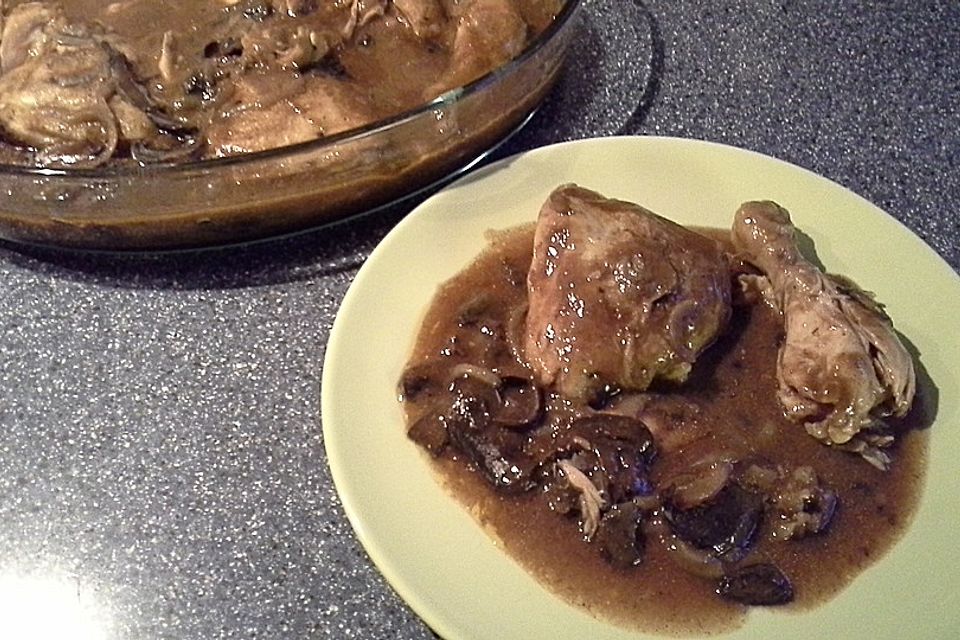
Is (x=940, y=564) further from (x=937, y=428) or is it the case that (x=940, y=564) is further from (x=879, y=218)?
(x=879, y=218)

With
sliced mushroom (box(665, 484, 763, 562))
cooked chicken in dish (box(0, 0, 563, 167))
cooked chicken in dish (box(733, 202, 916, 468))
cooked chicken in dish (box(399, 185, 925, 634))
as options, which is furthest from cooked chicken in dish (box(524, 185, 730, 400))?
cooked chicken in dish (box(0, 0, 563, 167))

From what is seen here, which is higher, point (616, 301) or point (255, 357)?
point (616, 301)

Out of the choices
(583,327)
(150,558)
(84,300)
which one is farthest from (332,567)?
(84,300)

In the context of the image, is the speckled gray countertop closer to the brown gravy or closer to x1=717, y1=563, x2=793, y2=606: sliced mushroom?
the brown gravy

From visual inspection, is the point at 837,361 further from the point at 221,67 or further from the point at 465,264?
the point at 221,67

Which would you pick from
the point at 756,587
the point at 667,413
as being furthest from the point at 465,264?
the point at 756,587

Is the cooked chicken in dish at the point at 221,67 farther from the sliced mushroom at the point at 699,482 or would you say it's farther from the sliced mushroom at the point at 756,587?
the sliced mushroom at the point at 756,587

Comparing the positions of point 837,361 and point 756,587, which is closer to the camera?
point 756,587
